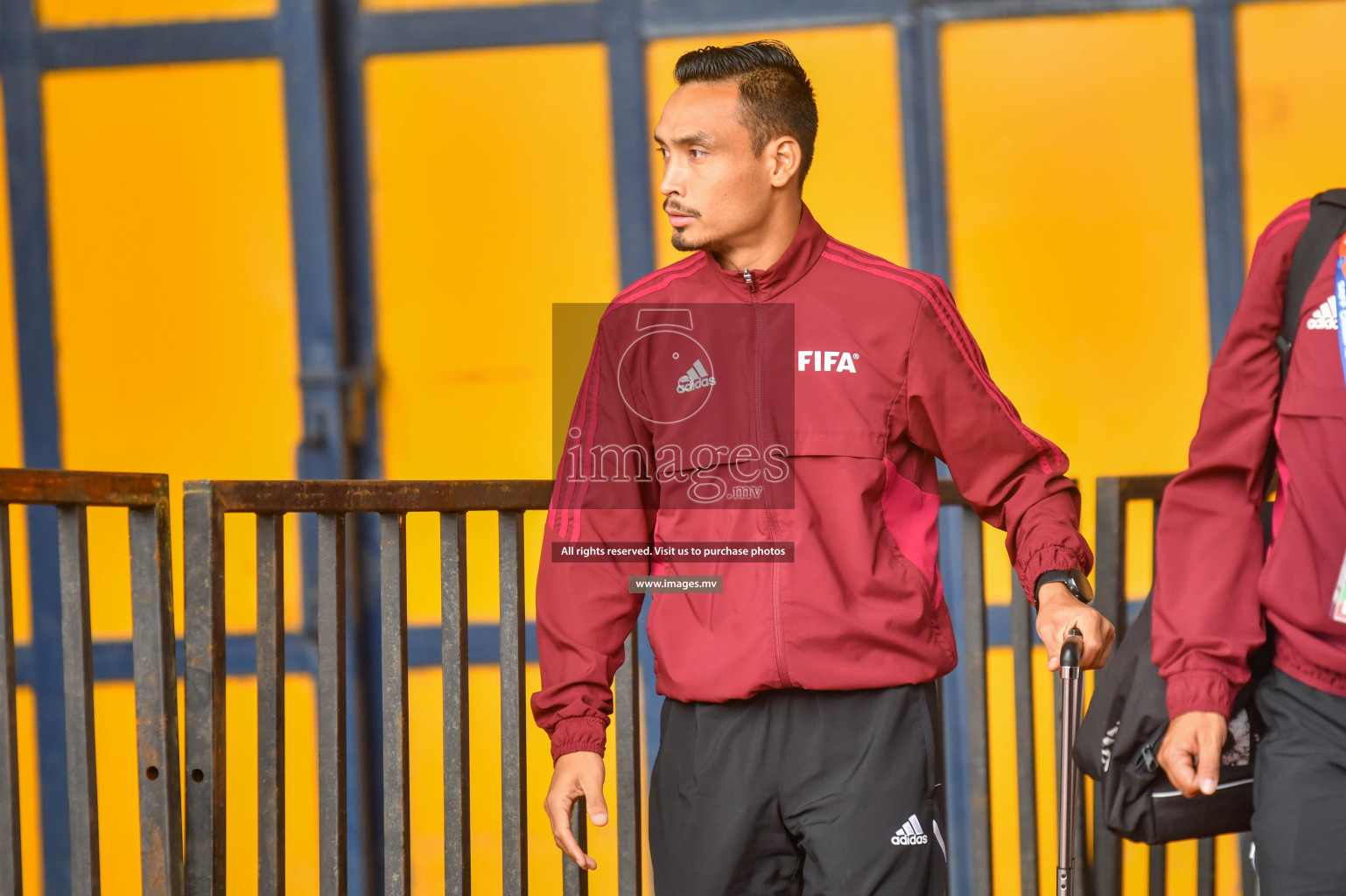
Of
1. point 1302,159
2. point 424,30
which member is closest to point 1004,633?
point 1302,159

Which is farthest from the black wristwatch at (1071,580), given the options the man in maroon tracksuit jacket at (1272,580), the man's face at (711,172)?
the man's face at (711,172)

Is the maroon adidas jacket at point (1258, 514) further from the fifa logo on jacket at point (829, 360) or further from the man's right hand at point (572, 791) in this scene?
the man's right hand at point (572, 791)

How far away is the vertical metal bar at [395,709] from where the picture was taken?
8.42 ft

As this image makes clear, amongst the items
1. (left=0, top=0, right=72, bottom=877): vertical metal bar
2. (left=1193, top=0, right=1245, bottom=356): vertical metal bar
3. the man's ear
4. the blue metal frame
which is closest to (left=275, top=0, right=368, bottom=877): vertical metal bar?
the blue metal frame

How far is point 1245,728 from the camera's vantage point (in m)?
2.02

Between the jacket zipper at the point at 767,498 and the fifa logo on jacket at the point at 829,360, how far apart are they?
0.07 m

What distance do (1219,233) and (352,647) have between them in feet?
10.2

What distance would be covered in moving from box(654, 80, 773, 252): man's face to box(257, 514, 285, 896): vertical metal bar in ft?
3.04

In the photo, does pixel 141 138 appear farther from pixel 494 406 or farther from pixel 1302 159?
pixel 1302 159

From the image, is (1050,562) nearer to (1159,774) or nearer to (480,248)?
(1159,774)

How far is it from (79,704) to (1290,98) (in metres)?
3.82

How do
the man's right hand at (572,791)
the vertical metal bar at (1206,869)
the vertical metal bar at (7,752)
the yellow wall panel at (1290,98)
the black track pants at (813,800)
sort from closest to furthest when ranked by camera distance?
the black track pants at (813,800), the man's right hand at (572,791), the vertical metal bar at (7,752), the vertical metal bar at (1206,869), the yellow wall panel at (1290,98)

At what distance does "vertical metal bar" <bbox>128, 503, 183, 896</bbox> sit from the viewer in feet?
7.58

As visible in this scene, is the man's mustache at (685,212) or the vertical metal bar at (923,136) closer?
the man's mustache at (685,212)
